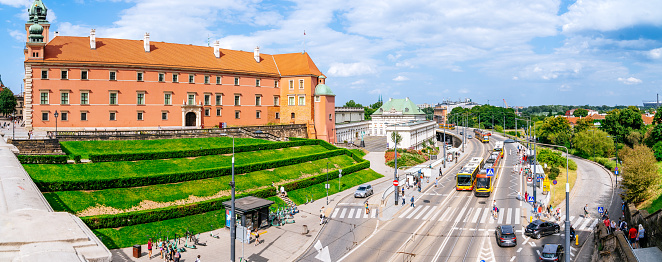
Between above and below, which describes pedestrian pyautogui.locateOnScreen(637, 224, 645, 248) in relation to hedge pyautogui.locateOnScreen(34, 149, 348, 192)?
below

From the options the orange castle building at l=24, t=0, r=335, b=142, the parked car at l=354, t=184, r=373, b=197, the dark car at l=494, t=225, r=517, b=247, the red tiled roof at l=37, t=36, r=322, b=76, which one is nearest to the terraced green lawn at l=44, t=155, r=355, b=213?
the parked car at l=354, t=184, r=373, b=197

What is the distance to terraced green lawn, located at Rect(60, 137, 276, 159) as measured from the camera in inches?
1907

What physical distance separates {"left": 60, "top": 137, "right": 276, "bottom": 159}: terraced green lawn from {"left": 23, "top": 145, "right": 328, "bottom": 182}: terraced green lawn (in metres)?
2.65

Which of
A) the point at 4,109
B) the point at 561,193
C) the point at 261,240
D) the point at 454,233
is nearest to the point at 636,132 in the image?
the point at 561,193

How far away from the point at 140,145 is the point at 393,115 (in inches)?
3889

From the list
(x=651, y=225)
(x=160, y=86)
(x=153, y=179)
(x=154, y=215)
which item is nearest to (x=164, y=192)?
(x=153, y=179)

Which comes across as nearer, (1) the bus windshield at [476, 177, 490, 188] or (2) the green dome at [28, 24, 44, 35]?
(1) the bus windshield at [476, 177, 490, 188]

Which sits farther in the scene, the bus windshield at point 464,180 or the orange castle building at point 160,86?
the orange castle building at point 160,86

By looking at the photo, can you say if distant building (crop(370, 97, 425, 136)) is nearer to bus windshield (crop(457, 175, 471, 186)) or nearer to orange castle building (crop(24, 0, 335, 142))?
orange castle building (crop(24, 0, 335, 142))

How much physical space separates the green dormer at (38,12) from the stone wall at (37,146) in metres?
29.1

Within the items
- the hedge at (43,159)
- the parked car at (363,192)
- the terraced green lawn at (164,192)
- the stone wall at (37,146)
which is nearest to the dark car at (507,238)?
the parked car at (363,192)

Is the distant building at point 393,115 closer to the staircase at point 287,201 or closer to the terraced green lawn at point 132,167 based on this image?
the terraced green lawn at point 132,167

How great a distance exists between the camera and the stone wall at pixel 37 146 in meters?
44.3

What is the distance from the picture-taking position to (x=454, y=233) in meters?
36.7
